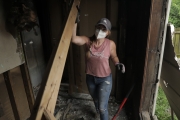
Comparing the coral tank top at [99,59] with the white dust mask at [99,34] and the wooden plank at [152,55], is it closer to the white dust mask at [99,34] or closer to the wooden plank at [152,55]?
the white dust mask at [99,34]

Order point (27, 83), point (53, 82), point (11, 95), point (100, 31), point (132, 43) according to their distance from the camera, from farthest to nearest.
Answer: point (132, 43) → point (27, 83) → point (11, 95) → point (100, 31) → point (53, 82)

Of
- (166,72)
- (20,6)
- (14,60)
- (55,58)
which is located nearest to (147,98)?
(166,72)

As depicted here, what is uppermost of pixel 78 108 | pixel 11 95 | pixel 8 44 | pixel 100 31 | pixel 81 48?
pixel 100 31

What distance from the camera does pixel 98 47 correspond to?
5.31ft

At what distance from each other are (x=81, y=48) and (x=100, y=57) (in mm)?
840

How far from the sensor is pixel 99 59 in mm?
1613

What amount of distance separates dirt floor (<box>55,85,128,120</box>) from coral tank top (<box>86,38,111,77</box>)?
35.3 inches

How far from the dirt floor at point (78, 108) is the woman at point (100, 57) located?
0.56 metres

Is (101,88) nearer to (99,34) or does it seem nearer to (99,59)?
(99,59)

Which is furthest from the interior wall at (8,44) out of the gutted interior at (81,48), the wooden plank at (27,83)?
the wooden plank at (27,83)

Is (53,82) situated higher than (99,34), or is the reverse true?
(99,34)

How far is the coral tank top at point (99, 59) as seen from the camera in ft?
5.27

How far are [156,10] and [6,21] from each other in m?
1.55

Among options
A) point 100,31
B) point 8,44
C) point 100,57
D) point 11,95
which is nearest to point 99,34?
→ point 100,31
